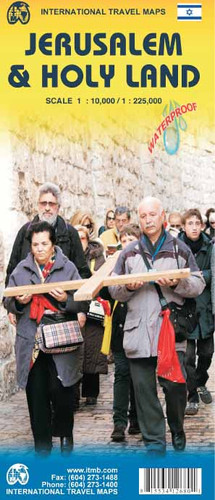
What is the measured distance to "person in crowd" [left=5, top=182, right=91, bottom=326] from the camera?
7109mm

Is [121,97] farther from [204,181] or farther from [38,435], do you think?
[204,181]

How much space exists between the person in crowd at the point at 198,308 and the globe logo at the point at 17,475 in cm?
220

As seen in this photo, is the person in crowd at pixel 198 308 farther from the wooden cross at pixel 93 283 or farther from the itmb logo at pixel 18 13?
the itmb logo at pixel 18 13

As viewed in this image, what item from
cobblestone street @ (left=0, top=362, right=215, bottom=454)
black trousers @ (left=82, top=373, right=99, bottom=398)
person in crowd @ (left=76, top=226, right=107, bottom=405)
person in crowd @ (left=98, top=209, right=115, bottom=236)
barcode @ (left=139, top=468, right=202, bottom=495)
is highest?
person in crowd @ (left=98, top=209, right=115, bottom=236)

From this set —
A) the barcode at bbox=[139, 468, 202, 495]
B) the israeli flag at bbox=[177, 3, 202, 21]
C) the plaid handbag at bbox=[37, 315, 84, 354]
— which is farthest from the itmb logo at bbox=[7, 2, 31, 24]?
the barcode at bbox=[139, 468, 202, 495]

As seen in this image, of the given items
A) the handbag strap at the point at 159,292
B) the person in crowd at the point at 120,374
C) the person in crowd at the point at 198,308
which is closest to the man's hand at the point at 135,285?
the handbag strap at the point at 159,292

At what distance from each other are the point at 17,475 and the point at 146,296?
1.21m

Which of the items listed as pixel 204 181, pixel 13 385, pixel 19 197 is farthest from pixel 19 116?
pixel 204 181

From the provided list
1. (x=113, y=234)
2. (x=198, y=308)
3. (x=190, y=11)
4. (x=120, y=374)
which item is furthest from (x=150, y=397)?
(x=113, y=234)

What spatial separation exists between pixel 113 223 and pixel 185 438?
428 centimetres

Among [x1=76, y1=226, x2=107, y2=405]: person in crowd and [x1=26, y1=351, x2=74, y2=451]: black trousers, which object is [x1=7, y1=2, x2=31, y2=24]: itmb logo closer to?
[x1=26, y1=351, x2=74, y2=451]: black trousers

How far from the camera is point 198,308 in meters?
8.22

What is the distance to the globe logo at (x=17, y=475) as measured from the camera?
6.01 meters

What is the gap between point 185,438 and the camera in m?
6.58
